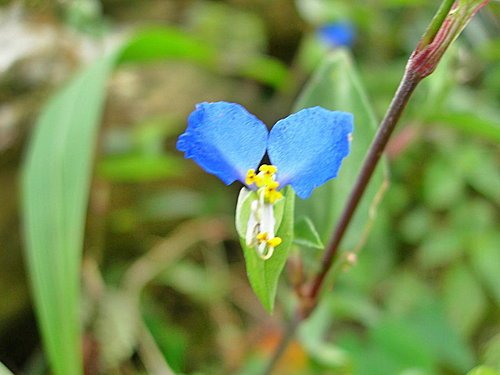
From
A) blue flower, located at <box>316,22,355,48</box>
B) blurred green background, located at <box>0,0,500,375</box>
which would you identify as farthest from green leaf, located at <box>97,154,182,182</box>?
blue flower, located at <box>316,22,355,48</box>

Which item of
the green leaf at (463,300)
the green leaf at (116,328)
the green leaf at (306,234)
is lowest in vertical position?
the green leaf at (116,328)

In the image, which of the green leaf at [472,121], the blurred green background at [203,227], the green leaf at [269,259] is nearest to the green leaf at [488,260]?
the blurred green background at [203,227]

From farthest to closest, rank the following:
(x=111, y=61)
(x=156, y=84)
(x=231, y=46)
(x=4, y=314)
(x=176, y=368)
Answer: (x=231, y=46), (x=156, y=84), (x=4, y=314), (x=176, y=368), (x=111, y=61)

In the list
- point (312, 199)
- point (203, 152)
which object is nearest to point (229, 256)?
point (312, 199)

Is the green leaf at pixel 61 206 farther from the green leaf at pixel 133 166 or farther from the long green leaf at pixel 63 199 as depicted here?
the green leaf at pixel 133 166

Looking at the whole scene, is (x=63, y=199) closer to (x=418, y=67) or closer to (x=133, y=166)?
(x=133, y=166)

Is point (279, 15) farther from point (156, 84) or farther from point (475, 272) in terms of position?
point (475, 272)
